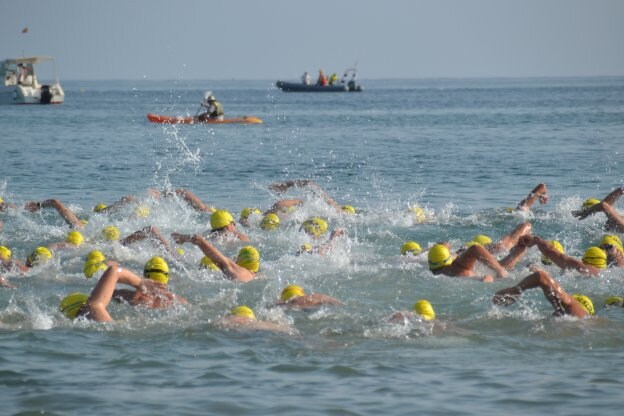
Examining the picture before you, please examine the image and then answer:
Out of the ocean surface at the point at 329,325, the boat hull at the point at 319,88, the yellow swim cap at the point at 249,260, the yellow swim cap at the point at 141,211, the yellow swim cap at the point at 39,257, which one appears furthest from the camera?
the boat hull at the point at 319,88

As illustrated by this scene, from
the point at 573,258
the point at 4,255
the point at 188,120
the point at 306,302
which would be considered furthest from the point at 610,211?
the point at 188,120

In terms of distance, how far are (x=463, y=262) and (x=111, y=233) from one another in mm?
6404

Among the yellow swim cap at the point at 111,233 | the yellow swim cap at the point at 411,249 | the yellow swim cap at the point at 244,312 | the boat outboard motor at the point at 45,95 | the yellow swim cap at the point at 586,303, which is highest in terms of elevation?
the yellow swim cap at the point at 586,303

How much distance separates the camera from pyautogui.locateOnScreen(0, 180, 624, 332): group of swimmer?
411 inches

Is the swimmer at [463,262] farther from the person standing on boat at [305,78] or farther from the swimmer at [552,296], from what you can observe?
the person standing on boat at [305,78]

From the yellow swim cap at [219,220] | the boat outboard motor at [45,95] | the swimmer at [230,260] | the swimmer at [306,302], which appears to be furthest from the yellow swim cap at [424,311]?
the boat outboard motor at [45,95]

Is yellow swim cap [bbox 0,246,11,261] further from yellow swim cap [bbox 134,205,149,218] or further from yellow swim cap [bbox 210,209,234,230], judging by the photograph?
yellow swim cap [bbox 134,205,149,218]

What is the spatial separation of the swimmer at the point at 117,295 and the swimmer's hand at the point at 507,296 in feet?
11.7

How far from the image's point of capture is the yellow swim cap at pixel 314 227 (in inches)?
632

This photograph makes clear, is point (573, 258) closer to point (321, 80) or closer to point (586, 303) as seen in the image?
→ point (586, 303)

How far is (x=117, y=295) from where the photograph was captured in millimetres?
10898

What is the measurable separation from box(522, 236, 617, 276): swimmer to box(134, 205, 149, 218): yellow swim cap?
855 centimetres

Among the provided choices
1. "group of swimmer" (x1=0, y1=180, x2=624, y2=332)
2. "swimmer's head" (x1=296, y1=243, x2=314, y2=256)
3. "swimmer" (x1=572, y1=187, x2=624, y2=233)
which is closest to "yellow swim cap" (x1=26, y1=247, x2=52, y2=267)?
"group of swimmer" (x1=0, y1=180, x2=624, y2=332)

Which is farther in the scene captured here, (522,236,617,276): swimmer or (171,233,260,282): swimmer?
(522,236,617,276): swimmer
